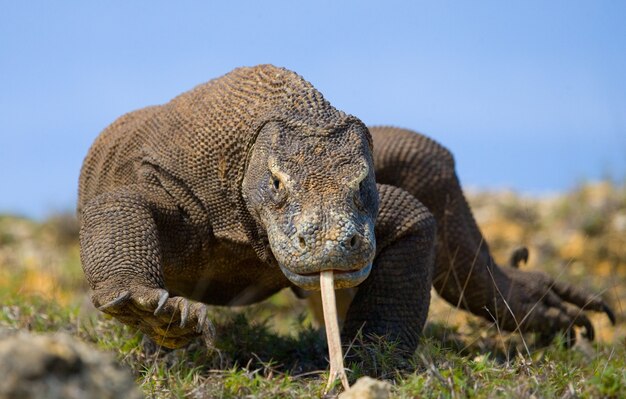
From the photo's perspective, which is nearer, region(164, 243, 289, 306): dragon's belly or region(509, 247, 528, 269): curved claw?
region(164, 243, 289, 306): dragon's belly

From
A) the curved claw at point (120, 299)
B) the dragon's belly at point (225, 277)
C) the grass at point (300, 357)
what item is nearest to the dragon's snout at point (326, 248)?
the grass at point (300, 357)

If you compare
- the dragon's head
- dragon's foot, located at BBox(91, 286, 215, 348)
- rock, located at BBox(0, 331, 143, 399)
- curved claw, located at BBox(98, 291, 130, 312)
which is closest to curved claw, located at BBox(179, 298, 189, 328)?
dragon's foot, located at BBox(91, 286, 215, 348)

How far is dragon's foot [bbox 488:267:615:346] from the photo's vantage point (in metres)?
5.86

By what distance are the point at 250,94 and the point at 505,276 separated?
8.40 ft

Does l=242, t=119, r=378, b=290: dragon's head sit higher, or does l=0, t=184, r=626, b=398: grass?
l=242, t=119, r=378, b=290: dragon's head

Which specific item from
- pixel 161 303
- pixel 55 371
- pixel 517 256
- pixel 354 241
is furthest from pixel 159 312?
pixel 517 256

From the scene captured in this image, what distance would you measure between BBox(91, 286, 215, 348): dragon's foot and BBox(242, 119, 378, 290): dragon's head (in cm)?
38

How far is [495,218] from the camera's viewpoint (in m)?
13.2

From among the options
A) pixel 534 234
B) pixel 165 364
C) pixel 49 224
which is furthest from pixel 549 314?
pixel 49 224

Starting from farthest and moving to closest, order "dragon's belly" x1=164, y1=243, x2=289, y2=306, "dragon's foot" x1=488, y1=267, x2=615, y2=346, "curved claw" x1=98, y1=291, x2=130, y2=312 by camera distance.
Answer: "dragon's foot" x1=488, y1=267, x2=615, y2=346, "dragon's belly" x1=164, y1=243, x2=289, y2=306, "curved claw" x1=98, y1=291, x2=130, y2=312

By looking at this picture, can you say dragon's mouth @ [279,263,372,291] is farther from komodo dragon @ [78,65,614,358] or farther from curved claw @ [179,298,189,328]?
curved claw @ [179,298,189,328]

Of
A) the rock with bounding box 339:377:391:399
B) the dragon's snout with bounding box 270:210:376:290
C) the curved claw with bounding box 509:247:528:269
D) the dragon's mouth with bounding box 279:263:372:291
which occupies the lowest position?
the curved claw with bounding box 509:247:528:269

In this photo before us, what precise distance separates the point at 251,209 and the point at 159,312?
0.63m

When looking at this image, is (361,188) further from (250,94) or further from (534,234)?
(534,234)
